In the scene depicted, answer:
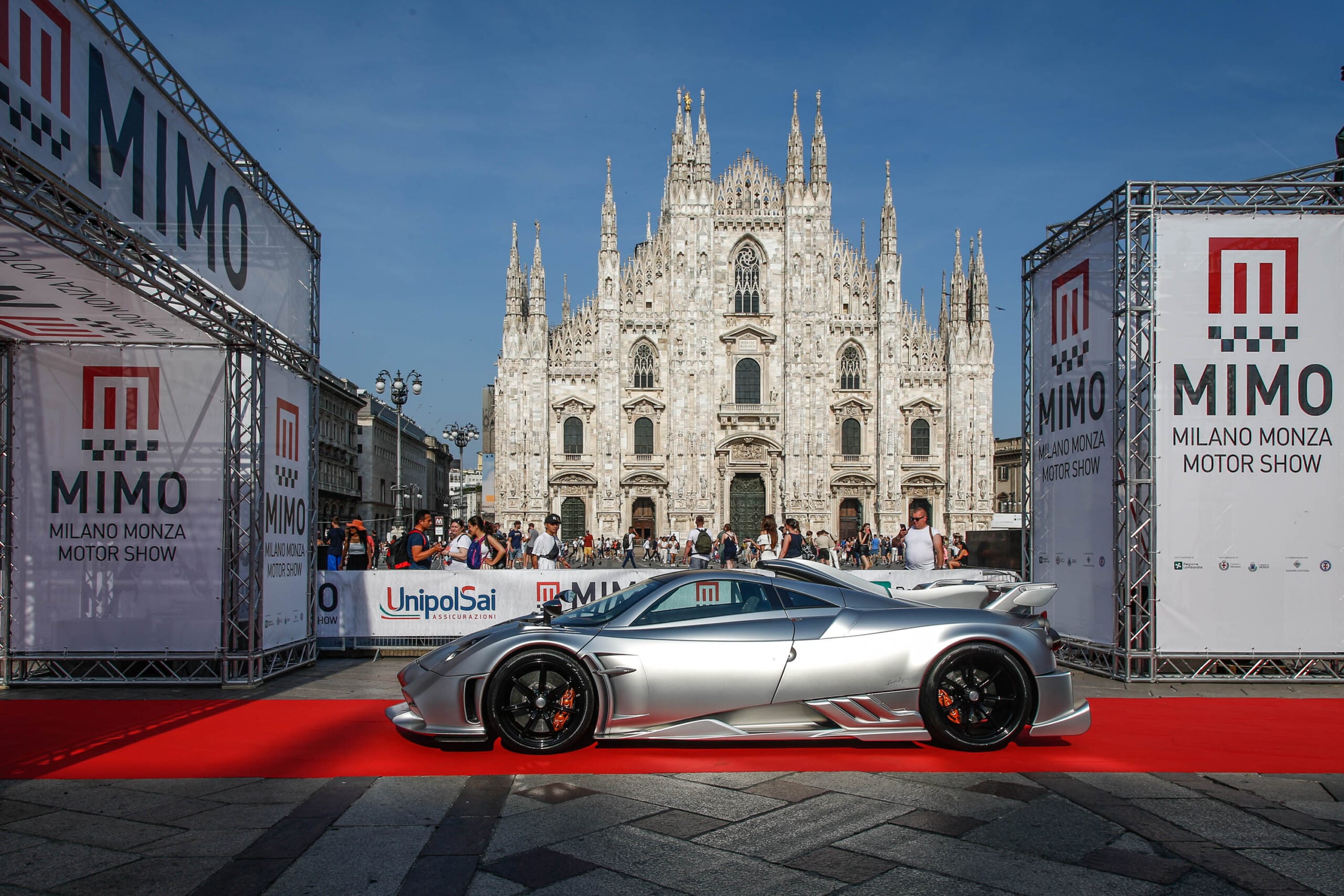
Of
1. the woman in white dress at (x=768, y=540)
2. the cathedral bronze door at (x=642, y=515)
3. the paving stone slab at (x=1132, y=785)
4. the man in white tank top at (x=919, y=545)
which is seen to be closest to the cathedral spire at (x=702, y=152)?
the cathedral bronze door at (x=642, y=515)

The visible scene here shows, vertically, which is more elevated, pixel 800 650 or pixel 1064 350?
pixel 1064 350

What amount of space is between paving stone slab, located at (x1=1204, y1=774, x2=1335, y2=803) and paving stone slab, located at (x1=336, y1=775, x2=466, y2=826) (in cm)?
434

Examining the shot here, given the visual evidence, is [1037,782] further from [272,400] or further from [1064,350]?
[272,400]

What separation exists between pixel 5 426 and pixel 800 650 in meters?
7.91

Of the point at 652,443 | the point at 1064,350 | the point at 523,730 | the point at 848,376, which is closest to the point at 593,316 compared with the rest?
the point at 652,443

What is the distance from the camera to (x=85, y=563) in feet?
31.2

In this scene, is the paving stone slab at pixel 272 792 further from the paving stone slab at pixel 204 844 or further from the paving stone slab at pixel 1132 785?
the paving stone slab at pixel 1132 785

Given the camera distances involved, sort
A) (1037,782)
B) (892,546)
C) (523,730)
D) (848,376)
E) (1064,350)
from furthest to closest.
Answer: (848,376) < (892,546) < (1064,350) < (523,730) < (1037,782)

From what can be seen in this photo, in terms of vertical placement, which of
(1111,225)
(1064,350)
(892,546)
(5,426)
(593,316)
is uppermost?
(593,316)

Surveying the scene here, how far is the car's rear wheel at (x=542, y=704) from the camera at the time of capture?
6301mm

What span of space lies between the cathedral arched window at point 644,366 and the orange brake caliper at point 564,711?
3715cm

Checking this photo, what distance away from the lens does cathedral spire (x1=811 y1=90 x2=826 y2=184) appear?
141ft

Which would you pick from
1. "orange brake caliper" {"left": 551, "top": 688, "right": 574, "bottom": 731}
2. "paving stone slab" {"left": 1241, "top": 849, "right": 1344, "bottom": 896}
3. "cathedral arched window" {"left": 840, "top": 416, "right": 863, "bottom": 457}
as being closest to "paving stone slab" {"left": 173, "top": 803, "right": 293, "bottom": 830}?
"orange brake caliper" {"left": 551, "top": 688, "right": 574, "bottom": 731}

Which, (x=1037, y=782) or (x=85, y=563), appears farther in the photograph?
(x=85, y=563)
